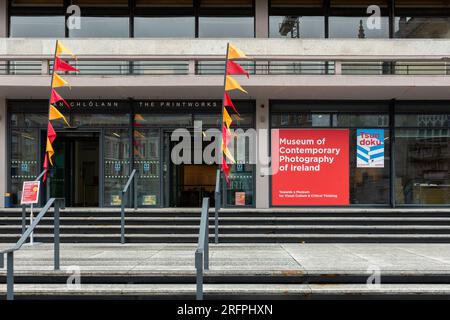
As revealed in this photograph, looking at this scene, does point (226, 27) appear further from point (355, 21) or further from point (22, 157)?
point (22, 157)

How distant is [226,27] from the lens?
13.2 meters

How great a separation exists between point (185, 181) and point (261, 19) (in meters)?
5.18

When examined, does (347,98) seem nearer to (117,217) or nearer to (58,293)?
(117,217)

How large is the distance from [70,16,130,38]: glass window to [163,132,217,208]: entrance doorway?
3.14 metres

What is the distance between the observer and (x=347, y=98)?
1281cm

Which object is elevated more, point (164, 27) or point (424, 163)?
point (164, 27)

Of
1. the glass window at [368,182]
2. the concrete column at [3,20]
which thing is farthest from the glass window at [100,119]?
the glass window at [368,182]

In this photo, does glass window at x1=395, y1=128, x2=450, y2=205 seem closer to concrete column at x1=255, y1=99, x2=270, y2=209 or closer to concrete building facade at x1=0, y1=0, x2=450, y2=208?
concrete building facade at x1=0, y1=0, x2=450, y2=208

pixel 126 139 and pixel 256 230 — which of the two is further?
pixel 126 139

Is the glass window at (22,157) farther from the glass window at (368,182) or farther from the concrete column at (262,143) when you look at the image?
the glass window at (368,182)

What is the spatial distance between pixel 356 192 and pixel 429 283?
569cm

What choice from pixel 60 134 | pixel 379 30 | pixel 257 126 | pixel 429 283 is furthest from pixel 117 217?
pixel 379 30

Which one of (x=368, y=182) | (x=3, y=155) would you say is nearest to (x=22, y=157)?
(x=3, y=155)
